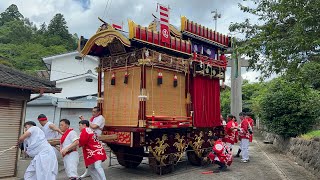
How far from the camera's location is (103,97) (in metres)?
10.1

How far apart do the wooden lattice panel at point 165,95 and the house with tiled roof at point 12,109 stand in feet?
9.83

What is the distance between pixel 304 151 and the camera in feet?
36.7

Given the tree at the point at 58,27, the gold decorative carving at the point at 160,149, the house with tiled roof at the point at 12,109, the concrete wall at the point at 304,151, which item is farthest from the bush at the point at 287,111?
the tree at the point at 58,27

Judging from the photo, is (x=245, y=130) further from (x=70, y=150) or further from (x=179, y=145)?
(x=70, y=150)

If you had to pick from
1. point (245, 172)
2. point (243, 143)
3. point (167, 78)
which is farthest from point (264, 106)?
point (167, 78)

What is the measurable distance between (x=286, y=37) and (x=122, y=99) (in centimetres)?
511

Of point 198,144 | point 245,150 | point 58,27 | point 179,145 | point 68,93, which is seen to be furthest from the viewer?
point 58,27

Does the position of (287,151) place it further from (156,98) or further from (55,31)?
(55,31)

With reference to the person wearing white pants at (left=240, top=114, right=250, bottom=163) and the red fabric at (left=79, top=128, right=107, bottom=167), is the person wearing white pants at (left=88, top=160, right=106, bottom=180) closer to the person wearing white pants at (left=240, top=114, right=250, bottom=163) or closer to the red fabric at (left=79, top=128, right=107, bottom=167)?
the red fabric at (left=79, top=128, right=107, bottom=167)

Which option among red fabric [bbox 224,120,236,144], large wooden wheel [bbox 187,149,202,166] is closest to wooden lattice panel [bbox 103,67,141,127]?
large wooden wheel [bbox 187,149,202,166]

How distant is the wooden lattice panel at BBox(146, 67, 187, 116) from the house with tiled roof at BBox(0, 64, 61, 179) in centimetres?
300

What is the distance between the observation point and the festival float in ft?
28.6

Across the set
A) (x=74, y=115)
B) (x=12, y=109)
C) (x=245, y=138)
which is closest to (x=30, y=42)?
(x=74, y=115)

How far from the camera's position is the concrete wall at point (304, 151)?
32.1 ft
